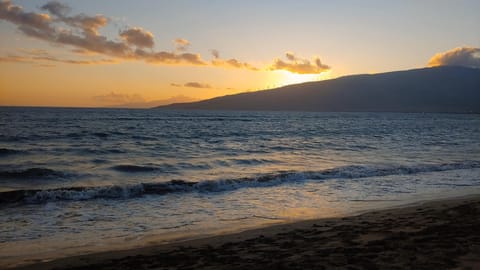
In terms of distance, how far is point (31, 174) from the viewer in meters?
19.9

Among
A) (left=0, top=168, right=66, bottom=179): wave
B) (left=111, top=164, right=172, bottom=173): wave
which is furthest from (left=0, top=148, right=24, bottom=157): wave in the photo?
(left=111, top=164, right=172, bottom=173): wave

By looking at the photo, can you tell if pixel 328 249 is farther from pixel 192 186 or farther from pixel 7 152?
pixel 7 152

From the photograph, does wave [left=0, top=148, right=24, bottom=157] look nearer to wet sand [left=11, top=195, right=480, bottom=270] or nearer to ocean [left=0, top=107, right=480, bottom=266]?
ocean [left=0, top=107, right=480, bottom=266]

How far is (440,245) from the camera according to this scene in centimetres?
790

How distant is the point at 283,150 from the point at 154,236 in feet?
80.6

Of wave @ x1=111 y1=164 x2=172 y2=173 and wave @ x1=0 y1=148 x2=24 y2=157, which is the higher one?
wave @ x1=0 y1=148 x2=24 y2=157

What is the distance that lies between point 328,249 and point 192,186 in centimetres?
994

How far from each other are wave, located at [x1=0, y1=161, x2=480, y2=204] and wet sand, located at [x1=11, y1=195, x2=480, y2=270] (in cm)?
692

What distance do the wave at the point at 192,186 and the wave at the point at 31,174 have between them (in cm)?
373

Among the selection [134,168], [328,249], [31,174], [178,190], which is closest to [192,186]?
[178,190]

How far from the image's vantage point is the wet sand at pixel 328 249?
7113mm

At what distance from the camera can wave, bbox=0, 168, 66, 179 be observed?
19.4 metres

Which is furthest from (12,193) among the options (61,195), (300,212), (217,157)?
(217,157)

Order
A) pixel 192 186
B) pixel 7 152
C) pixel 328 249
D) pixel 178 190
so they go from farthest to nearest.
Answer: pixel 7 152 → pixel 192 186 → pixel 178 190 → pixel 328 249
